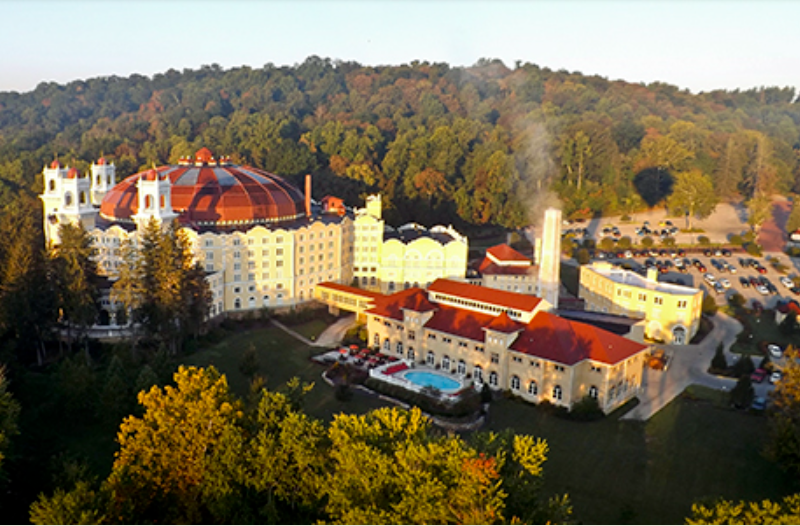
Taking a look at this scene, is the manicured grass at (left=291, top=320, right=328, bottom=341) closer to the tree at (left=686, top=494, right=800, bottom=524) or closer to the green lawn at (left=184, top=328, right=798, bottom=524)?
the green lawn at (left=184, top=328, right=798, bottom=524)

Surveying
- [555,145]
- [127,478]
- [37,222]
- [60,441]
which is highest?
[555,145]

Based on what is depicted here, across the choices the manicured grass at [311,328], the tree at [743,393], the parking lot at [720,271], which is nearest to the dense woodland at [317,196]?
the tree at [743,393]

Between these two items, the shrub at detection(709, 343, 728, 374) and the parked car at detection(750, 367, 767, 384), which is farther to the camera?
the shrub at detection(709, 343, 728, 374)

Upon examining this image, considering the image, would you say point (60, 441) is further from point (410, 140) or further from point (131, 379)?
point (410, 140)

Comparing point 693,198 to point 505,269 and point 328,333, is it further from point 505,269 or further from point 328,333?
point 328,333

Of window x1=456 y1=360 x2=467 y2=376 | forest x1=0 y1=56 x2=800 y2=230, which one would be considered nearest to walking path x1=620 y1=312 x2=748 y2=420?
window x1=456 y1=360 x2=467 y2=376

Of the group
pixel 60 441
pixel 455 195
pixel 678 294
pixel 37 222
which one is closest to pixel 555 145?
pixel 455 195
